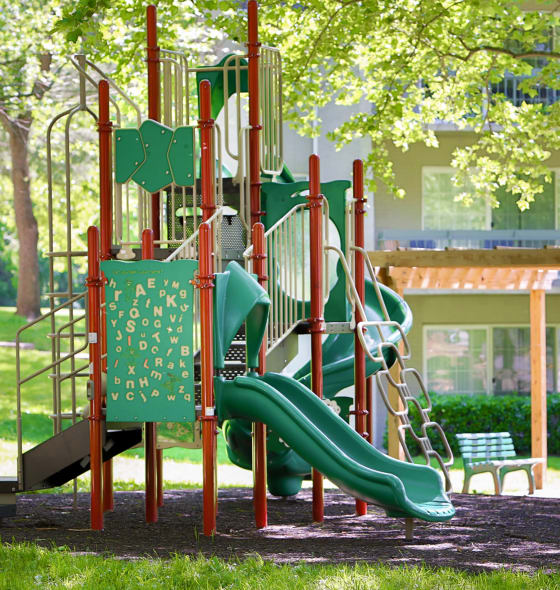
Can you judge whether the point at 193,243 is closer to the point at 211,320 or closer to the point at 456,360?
the point at 211,320

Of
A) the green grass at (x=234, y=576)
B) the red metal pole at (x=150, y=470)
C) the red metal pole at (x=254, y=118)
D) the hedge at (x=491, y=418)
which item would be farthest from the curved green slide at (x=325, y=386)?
the hedge at (x=491, y=418)

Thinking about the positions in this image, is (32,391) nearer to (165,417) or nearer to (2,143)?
(2,143)

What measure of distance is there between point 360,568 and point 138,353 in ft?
8.55

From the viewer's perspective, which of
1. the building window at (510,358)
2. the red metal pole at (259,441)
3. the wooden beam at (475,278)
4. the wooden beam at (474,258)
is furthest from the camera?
the building window at (510,358)

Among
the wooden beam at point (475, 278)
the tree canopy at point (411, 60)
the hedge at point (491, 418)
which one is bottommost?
the hedge at point (491, 418)

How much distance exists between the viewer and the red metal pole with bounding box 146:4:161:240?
32.9 ft

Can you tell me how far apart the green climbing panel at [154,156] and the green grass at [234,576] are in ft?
11.5

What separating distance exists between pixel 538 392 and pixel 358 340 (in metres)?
6.08

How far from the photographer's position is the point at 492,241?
20562mm

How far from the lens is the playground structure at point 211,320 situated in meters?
7.95

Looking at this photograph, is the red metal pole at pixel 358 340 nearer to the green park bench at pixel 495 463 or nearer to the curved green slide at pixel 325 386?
the curved green slide at pixel 325 386

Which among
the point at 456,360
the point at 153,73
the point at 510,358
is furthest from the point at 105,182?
the point at 510,358

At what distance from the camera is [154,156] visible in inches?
354

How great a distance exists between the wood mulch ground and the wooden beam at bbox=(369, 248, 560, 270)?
10.5 feet
